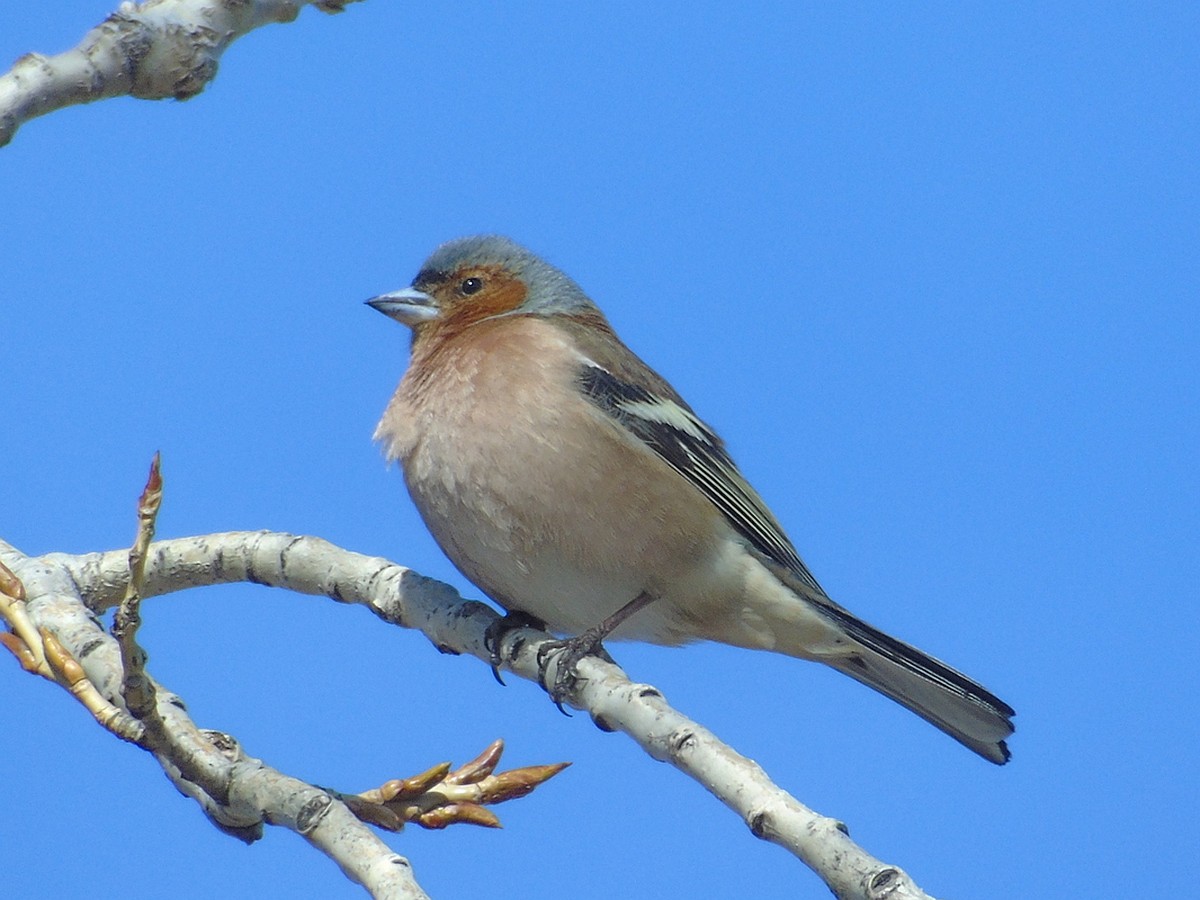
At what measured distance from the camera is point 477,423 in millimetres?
5711

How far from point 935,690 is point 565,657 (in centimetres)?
199

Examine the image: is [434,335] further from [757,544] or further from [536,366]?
[757,544]

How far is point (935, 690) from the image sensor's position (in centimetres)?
600

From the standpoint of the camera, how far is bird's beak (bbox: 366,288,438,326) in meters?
6.88

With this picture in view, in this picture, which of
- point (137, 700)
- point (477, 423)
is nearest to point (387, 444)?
point (477, 423)

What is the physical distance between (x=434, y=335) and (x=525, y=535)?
167 centimetres

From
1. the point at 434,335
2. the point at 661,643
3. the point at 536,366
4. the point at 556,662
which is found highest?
the point at 434,335

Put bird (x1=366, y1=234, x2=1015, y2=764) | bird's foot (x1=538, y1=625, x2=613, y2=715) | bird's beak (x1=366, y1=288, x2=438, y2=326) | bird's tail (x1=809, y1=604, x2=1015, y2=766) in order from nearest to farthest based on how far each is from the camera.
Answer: bird's foot (x1=538, y1=625, x2=613, y2=715) → bird (x1=366, y1=234, x2=1015, y2=764) → bird's tail (x1=809, y1=604, x2=1015, y2=766) → bird's beak (x1=366, y1=288, x2=438, y2=326)

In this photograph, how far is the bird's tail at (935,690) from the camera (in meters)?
5.92

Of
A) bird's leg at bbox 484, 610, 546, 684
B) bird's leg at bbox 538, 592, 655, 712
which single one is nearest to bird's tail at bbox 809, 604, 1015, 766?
bird's leg at bbox 538, 592, 655, 712

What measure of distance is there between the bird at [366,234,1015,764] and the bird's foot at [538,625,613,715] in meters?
0.03

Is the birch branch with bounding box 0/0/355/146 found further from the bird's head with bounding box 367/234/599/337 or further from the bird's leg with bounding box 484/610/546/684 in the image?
the bird's head with bounding box 367/234/599/337

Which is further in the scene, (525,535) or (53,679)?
(525,535)

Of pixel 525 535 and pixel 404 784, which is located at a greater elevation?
pixel 525 535
